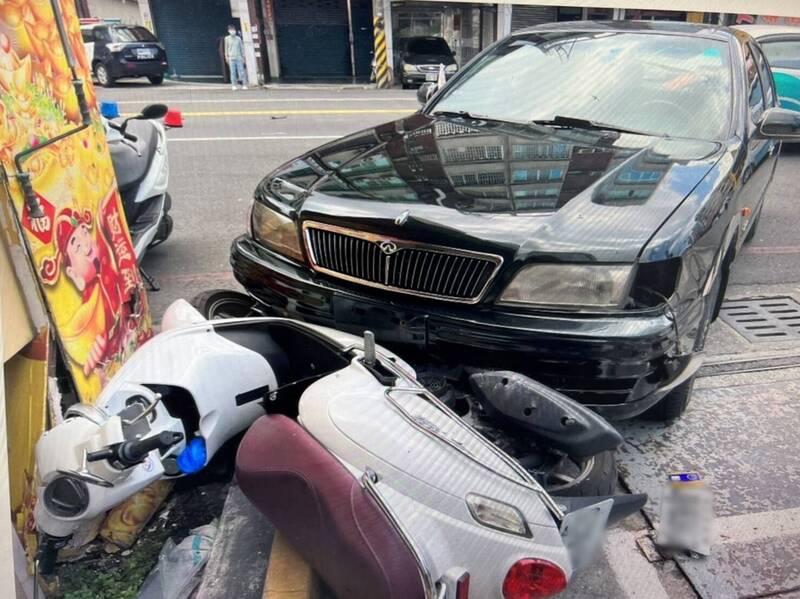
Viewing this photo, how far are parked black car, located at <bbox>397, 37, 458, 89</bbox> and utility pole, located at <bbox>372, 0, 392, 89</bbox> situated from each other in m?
0.75

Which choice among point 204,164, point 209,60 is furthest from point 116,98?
point 204,164

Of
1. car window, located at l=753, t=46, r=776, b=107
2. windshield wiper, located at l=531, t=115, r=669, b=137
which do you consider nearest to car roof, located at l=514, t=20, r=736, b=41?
car window, located at l=753, t=46, r=776, b=107

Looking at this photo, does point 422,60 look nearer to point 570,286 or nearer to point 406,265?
point 406,265

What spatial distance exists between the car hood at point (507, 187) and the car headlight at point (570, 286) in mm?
41

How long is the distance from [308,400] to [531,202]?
42.6 inches

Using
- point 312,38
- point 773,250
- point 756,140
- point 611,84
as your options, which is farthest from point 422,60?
point 756,140

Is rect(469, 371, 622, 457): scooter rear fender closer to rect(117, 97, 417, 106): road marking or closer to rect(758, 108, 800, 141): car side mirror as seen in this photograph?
rect(758, 108, 800, 141): car side mirror

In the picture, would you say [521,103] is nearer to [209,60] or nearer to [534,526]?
[534,526]

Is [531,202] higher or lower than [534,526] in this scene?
higher

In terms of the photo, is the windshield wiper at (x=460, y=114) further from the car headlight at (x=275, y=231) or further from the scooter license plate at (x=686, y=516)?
the scooter license plate at (x=686, y=516)

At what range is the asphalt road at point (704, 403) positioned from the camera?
2016 mm

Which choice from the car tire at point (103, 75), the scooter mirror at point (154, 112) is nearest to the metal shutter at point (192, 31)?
the car tire at point (103, 75)

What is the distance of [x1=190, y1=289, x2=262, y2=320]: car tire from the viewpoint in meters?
2.75

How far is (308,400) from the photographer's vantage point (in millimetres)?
1669
